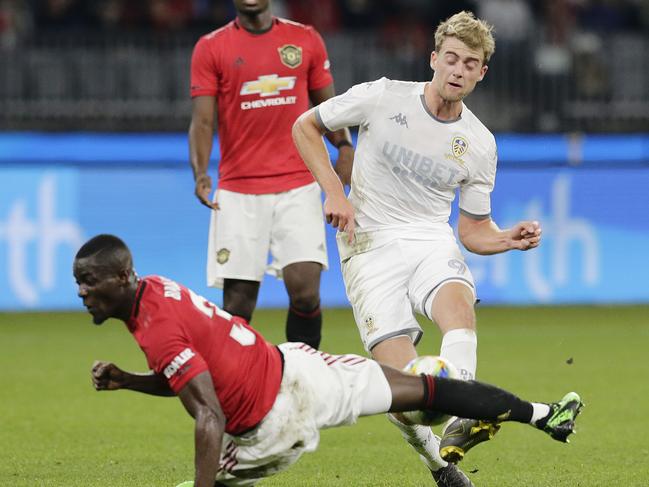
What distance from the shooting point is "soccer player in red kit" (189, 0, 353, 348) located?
8422 millimetres

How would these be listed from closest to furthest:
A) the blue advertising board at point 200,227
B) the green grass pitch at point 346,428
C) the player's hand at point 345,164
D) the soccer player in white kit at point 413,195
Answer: the soccer player in white kit at point 413,195 < the green grass pitch at point 346,428 < the player's hand at point 345,164 < the blue advertising board at point 200,227

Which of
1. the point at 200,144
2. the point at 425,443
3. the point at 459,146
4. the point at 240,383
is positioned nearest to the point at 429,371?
the point at 425,443

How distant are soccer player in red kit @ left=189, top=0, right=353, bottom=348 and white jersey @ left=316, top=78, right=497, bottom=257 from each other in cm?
205

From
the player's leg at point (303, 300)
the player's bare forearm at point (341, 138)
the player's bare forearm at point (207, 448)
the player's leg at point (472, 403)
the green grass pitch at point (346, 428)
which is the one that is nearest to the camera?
the player's bare forearm at point (207, 448)

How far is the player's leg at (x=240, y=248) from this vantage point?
844 centimetres

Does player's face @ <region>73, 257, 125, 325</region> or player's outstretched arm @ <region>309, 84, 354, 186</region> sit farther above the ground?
player's outstretched arm @ <region>309, 84, 354, 186</region>

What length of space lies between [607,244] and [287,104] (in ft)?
22.8

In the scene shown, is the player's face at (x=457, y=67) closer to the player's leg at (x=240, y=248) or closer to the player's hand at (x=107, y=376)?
the player's hand at (x=107, y=376)

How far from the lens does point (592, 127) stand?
54.2 feet

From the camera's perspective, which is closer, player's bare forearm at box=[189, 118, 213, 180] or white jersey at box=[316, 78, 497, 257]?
white jersey at box=[316, 78, 497, 257]

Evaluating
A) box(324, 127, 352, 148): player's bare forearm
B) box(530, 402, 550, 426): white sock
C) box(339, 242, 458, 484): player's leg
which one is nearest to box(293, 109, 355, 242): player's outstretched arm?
box(339, 242, 458, 484): player's leg

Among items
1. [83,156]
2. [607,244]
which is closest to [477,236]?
[607,244]

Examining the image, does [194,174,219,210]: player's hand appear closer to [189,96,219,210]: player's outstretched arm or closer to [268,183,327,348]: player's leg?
[189,96,219,210]: player's outstretched arm

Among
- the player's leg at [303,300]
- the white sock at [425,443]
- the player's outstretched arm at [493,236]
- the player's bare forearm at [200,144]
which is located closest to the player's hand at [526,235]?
the player's outstretched arm at [493,236]
